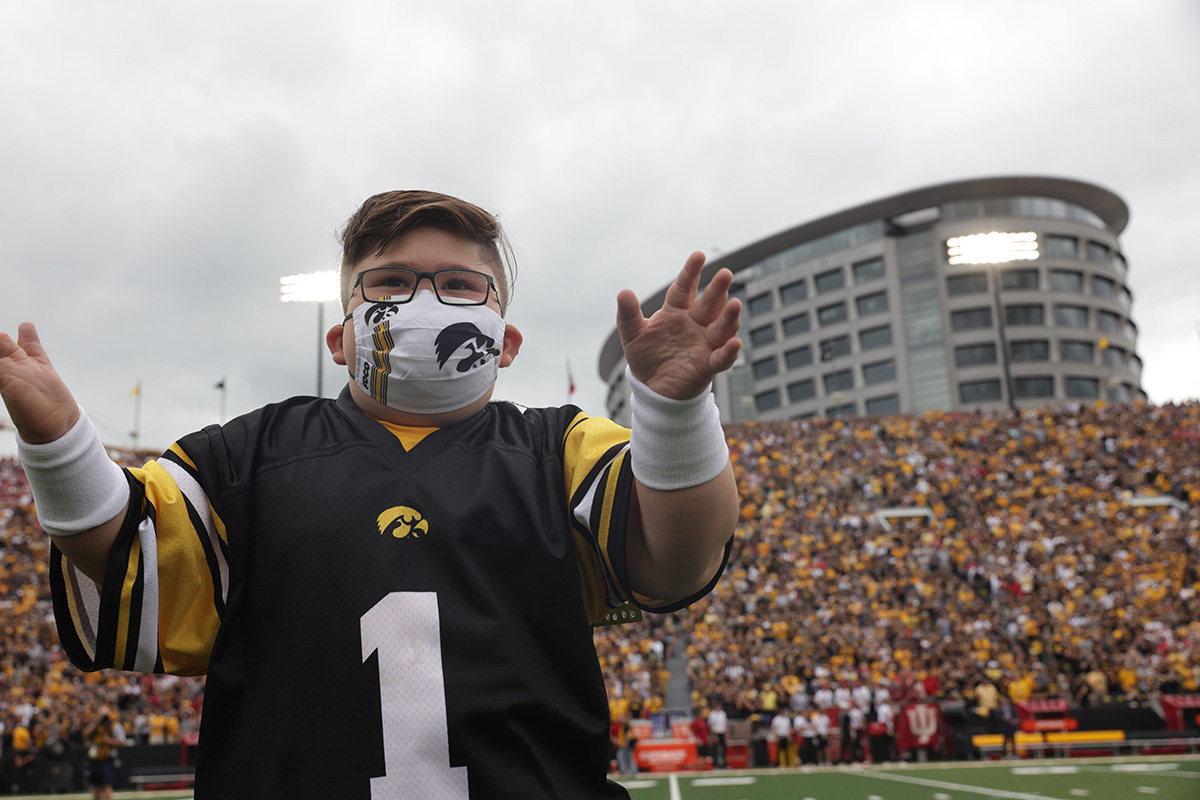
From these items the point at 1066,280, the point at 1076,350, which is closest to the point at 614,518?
the point at 1076,350

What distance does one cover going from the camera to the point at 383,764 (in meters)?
1.53

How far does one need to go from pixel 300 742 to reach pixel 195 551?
43 cm

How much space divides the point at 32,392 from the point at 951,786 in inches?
504

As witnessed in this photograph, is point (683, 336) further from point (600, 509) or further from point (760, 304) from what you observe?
point (760, 304)

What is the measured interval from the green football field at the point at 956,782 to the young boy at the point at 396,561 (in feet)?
35.5

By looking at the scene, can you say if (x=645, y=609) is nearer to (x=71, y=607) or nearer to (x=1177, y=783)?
(x=71, y=607)

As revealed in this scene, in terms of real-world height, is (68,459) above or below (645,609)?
above

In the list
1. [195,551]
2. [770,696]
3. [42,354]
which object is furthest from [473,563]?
[770,696]

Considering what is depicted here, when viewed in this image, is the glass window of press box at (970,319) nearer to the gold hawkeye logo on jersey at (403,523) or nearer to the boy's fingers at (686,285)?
the boy's fingers at (686,285)

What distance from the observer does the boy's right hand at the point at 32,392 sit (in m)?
1.51

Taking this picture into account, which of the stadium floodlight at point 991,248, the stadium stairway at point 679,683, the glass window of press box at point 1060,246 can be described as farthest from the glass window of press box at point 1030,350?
the stadium stairway at point 679,683

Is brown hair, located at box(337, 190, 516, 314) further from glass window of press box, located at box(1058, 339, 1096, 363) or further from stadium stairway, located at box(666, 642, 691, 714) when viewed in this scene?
glass window of press box, located at box(1058, 339, 1096, 363)

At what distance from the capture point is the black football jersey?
156cm

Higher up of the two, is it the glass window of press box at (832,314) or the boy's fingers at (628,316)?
the glass window of press box at (832,314)
